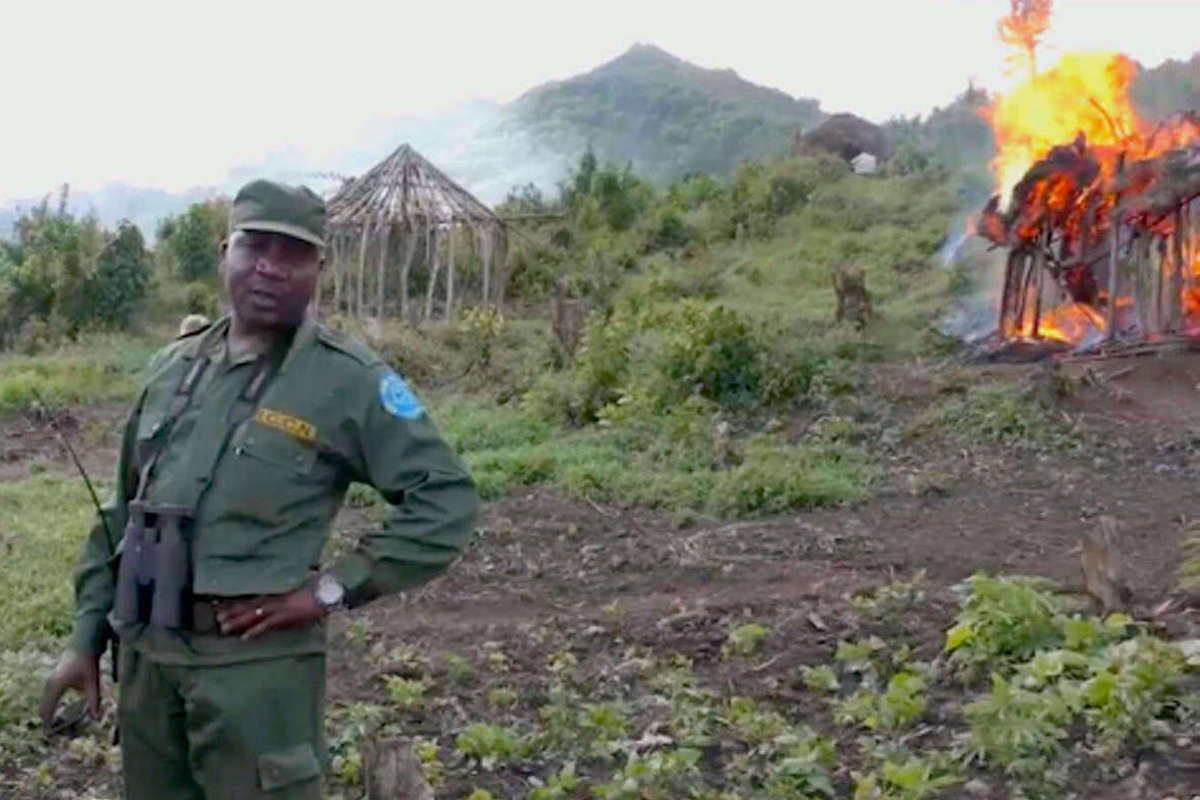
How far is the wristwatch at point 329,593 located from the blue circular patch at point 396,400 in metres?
0.31

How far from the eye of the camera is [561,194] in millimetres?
25688

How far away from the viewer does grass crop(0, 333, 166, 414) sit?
1338 cm

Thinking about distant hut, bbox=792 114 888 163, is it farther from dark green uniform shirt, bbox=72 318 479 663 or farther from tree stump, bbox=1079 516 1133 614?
dark green uniform shirt, bbox=72 318 479 663

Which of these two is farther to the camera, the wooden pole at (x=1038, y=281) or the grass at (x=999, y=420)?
the wooden pole at (x=1038, y=281)

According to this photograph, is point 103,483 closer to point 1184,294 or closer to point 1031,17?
point 1184,294

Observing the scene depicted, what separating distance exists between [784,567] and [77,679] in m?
4.80

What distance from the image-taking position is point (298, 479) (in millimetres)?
2852

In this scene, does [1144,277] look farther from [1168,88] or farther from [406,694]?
[1168,88]

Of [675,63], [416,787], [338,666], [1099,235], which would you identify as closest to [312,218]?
[416,787]

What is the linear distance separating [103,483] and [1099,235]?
8.74m

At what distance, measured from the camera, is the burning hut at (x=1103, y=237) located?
13.3 m

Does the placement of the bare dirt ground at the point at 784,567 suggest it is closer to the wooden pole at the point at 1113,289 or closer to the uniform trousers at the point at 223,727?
the uniform trousers at the point at 223,727

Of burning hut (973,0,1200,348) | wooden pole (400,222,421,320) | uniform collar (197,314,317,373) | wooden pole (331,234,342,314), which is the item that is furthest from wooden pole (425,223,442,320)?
uniform collar (197,314,317,373)

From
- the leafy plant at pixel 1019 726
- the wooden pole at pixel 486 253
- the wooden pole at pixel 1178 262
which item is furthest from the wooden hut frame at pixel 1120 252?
the leafy plant at pixel 1019 726
